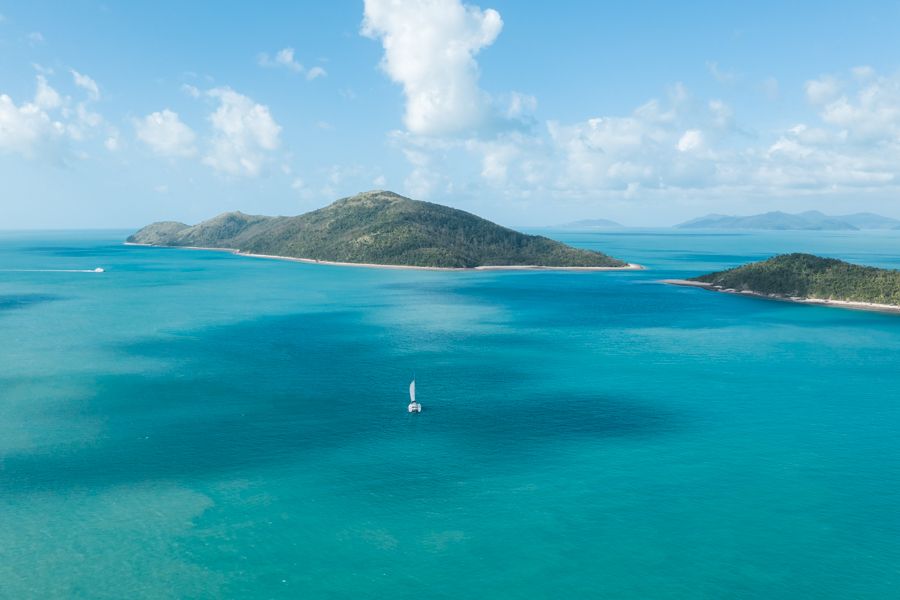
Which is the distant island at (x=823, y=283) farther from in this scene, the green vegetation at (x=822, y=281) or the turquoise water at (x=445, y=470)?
the turquoise water at (x=445, y=470)

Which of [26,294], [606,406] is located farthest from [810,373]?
[26,294]

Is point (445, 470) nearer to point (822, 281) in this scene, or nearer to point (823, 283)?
point (823, 283)

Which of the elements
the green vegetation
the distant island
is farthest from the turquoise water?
the green vegetation

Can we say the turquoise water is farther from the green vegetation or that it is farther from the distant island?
the green vegetation

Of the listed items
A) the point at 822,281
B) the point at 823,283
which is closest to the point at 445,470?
the point at 823,283

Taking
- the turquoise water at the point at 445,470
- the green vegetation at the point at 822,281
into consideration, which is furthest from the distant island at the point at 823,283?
the turquoise water at the point at 445,470

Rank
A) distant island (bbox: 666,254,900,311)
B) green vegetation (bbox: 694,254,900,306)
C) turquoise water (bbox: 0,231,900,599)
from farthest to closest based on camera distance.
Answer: green vegetation (bbox: 694,254,900,306) → distant island (bbox: 666,254,900,311) → turquoise water (bbox: 0,231,900,599)

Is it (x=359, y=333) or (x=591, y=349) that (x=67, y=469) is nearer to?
(x=359, y=333)
